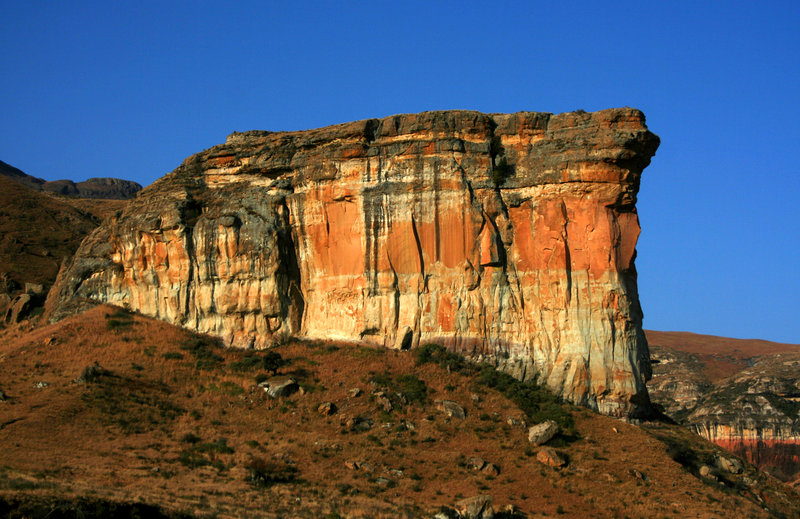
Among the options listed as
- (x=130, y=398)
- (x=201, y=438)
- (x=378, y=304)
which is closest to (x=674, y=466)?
(x=378, y=304)

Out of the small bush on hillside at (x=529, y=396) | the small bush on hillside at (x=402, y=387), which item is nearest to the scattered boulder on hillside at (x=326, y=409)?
the small bush on hillside at (x=402, y=387)

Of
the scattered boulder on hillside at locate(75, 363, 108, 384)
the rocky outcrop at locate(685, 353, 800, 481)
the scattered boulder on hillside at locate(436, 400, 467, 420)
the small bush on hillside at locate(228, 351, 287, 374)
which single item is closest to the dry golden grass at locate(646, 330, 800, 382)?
the rocky outcrop at locate(685, 353, 800, 481)

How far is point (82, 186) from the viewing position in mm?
141750

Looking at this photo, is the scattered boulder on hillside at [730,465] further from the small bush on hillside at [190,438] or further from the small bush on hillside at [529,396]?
the small bush on hillside at [190,438]

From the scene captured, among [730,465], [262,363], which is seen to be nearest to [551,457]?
[730,465]

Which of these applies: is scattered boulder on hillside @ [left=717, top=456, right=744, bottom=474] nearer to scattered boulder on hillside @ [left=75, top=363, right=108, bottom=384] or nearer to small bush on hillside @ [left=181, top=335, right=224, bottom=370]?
small bush on hillside @ [left=181, top=335, right=224, bottom=370]

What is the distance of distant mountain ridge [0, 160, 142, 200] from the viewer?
132 meters

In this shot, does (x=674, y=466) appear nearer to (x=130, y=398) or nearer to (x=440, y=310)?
(x=440, y=310)

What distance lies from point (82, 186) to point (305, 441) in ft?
399

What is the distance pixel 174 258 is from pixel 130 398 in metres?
10.5

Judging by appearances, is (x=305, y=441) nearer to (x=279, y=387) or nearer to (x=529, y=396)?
(x=279, y=387)

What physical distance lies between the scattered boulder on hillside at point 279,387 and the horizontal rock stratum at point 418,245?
457 centimetres

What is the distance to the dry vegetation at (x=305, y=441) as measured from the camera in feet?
89.8

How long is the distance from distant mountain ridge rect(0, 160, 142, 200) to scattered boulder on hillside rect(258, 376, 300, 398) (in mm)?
101616
